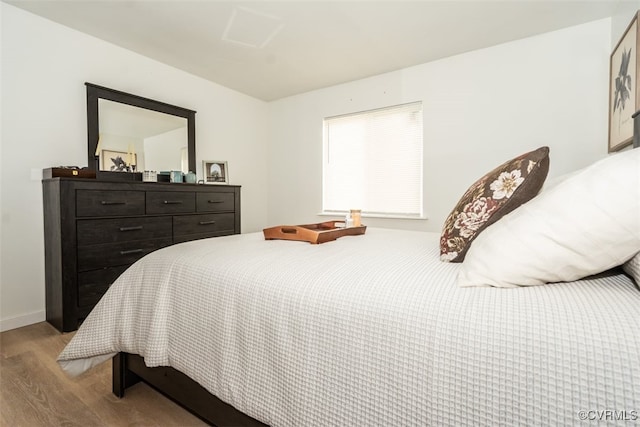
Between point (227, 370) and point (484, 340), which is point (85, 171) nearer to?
point (227, 370)

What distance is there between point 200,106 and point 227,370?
11.2ft

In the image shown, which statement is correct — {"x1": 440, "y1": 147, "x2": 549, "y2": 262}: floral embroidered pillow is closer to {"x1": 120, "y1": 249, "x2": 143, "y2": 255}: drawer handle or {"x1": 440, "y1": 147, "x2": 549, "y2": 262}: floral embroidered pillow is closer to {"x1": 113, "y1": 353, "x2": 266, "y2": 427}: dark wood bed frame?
{"x1": 113, "y1": 353, "x2": 266, "y2": 427}: dark wood bed frame

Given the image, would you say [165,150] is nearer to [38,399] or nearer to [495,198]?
[38,399]

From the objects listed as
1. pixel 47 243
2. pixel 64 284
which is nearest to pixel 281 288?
pixel 64 284

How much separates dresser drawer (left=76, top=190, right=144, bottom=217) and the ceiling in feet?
4.56

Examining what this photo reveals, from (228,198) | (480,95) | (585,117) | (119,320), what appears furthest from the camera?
(228,198)

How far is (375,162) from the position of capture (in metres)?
3.76

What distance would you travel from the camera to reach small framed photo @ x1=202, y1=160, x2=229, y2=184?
3.66 m

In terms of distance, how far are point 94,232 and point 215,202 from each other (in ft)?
3.74

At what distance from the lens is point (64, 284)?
221 cm

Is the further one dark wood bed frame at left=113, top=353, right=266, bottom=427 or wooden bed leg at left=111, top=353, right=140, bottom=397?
wooden bed leg at left=111, top=353, right=140, bottom=397

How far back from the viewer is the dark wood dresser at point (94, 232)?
7.29 ft

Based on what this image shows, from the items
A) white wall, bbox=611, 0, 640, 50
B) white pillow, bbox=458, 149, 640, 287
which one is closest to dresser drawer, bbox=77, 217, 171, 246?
white pillow, bbox=458, 149, 640, 287

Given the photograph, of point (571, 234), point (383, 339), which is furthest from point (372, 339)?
point (571, 234)
